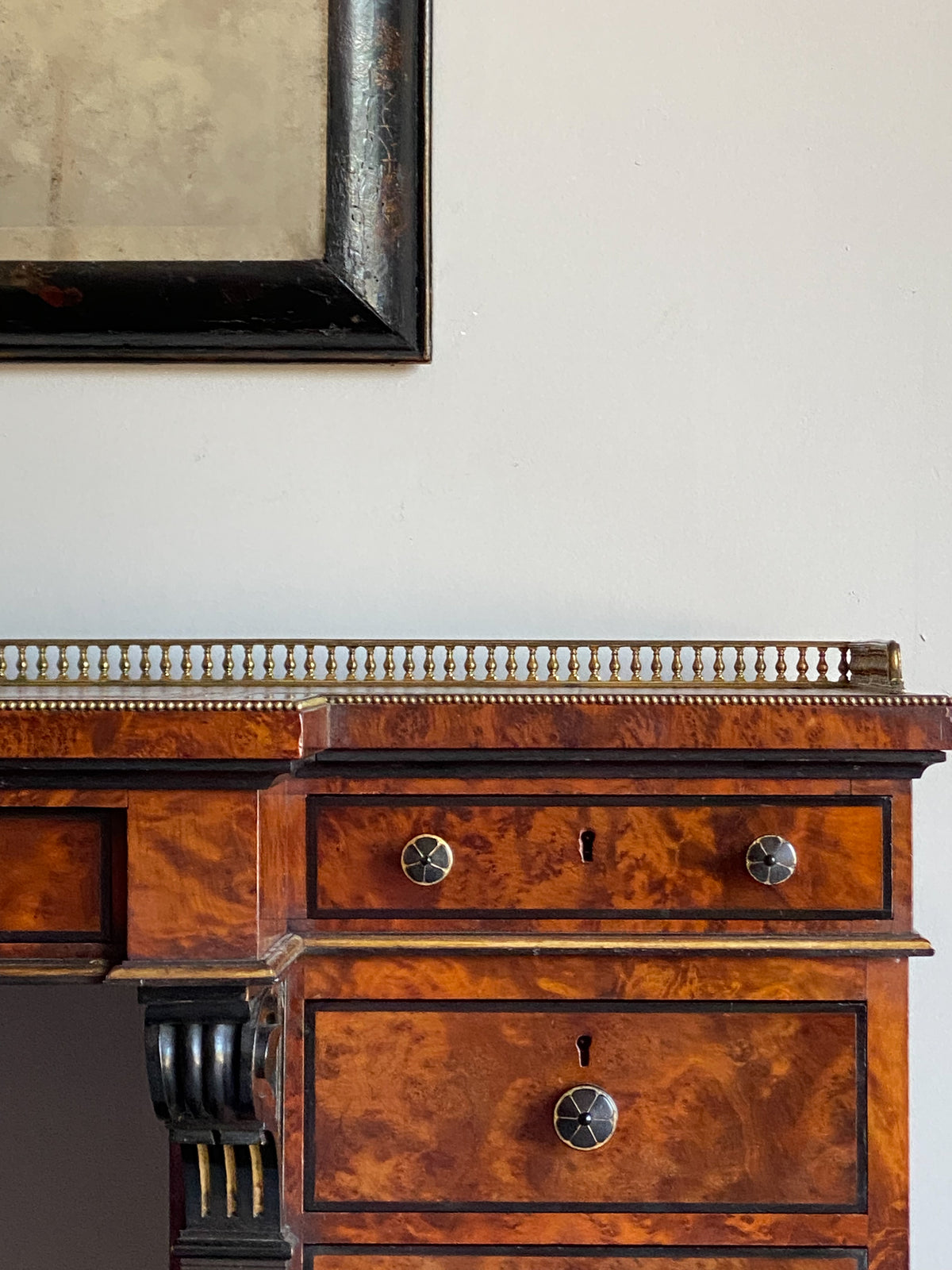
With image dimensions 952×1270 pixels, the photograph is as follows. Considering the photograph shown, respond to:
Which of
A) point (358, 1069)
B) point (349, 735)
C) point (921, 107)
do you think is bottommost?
point (358, 1069)

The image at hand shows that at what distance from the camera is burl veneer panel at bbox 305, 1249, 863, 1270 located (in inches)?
29.6

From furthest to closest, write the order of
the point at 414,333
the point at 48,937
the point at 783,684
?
the point at 414,333
the point at 783,684
the point at 48,937

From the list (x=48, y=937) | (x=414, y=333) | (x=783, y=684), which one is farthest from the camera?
(x=414, y=333)

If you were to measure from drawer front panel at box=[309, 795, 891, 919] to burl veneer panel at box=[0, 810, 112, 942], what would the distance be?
127 millimetres

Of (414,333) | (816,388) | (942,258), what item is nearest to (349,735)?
(414,333)

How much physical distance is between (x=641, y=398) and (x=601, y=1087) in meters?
0.62

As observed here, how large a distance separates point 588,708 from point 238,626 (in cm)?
48

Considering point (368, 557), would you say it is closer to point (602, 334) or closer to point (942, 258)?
point (602, 334)

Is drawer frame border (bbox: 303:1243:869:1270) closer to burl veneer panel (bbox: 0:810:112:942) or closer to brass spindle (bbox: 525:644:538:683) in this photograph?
burl veneer panel (bbox: 0:810:112:942)

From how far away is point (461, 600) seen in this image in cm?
113

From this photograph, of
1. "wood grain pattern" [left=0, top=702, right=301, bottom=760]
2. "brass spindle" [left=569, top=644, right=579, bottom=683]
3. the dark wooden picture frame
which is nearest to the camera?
"wood grain pattern" [left=0, top=702, right=301, bottom=760]

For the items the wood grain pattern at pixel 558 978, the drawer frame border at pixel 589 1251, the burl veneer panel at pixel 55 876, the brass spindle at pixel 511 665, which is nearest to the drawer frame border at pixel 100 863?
the burl veneer panel at pixel 55 876

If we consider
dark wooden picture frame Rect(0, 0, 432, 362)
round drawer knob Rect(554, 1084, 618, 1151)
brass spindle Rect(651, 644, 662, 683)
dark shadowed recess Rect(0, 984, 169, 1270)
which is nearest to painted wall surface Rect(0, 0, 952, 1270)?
dark wooden picture frame Rect(0, 0, 432, 362)

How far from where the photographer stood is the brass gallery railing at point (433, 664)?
3.05 ft
